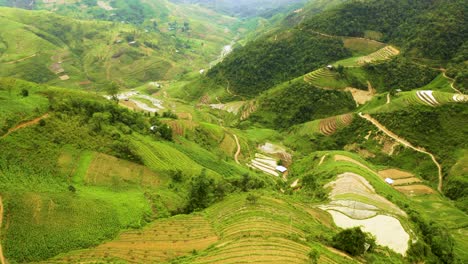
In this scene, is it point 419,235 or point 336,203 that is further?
point 336,203

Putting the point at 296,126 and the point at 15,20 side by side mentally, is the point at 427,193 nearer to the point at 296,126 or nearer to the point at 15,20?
the point at 296,126

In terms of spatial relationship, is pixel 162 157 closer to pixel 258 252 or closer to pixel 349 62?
pixel 258 252

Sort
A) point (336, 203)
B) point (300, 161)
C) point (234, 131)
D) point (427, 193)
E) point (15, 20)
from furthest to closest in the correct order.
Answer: point (15, 20) < point (234, 131) < point (300, 161) < point (427, 193) < point (336, 203)

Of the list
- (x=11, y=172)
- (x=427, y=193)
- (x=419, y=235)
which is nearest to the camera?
(x=11, y=172)

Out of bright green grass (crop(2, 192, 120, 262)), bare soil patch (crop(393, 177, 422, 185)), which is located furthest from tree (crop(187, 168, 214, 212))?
bare soil patch (crop(393, 177, 422, 185))

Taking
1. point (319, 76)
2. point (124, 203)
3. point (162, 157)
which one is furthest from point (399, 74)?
point (124, 203)

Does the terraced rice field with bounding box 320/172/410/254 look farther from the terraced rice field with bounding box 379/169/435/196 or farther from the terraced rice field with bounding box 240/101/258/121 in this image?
the terraced rice field with bounding box 240/101/258/121

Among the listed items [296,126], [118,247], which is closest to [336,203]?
[118,247]
